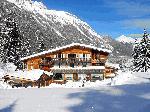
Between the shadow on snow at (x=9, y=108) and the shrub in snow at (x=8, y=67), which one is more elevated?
the shrub in snow at (x=8, y=67)

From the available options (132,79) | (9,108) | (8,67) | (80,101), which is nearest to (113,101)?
(80,101)

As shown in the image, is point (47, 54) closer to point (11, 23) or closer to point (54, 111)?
point (11, 23)

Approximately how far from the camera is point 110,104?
10.9 metres

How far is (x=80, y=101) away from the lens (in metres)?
11.5

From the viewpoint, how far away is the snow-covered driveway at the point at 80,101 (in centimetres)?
1052

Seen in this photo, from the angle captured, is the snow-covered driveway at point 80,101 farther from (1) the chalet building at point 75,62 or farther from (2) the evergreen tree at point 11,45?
(2) the evergreen tree at point 11,45

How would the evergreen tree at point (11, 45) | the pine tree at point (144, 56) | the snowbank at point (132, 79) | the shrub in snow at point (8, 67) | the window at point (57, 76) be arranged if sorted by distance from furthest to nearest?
the evergreen tree at point (11, 45) → the pine tree at point (144, 56) → the shrub in snow at point (8, 67) → the window at point (57, 76) → the snowbank at point (132, 79)

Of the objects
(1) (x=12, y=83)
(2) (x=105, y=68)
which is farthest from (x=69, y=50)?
(1) (x=12, y=83)

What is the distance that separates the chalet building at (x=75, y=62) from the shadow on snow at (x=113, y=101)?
138ft

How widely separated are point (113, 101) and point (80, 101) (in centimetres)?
113

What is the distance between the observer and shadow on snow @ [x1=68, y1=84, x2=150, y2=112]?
33.9 feet

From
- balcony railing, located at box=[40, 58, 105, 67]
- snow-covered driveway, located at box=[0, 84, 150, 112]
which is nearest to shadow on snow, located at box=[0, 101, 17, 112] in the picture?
snow-covered driveway, located at box=[0, 84, 150, 112]

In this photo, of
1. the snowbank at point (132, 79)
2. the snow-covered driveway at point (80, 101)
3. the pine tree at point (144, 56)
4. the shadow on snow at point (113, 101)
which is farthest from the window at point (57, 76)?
the shadow on snow at point (113, 101)

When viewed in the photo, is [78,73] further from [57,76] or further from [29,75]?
[29,75]
